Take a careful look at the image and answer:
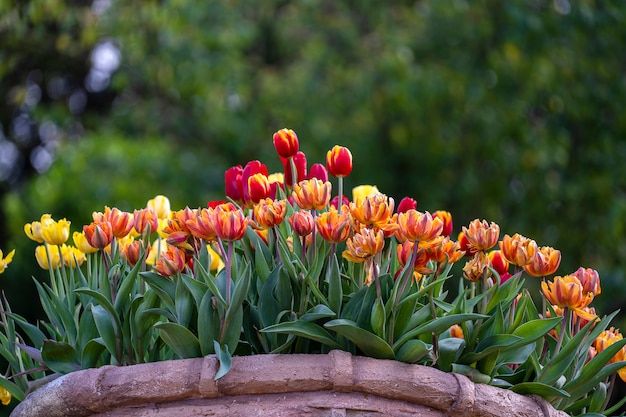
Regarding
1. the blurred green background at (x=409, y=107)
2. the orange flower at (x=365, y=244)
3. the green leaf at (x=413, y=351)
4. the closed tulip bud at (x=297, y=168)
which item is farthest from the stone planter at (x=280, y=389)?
the blurred green background at (x=409, y=107)

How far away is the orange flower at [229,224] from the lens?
1.60 m

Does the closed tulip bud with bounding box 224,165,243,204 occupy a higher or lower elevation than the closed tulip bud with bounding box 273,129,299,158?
lower

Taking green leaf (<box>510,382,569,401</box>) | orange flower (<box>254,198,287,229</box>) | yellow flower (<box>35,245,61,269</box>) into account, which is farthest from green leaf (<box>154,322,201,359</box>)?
green leaf (<box>510,382,569,401</box>)

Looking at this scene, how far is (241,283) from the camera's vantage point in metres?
1.57

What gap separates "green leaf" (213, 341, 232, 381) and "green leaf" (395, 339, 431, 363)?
30 centimetres

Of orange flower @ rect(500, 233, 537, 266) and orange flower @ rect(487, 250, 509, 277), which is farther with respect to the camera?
orange flower @ rect(487, 250, 509, 277)

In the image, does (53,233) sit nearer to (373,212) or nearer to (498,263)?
(373,212)

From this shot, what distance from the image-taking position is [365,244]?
5.17 ft

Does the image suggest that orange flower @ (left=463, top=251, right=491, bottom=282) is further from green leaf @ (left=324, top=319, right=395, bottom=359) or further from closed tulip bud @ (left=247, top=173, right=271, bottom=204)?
closed tulip bud @ (left=247, top=173, right=271, bottom=204)

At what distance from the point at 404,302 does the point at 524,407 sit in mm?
291

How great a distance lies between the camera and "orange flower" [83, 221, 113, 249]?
5.78 ft

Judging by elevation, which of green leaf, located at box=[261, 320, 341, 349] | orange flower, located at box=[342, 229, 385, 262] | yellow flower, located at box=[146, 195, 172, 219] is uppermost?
orange flower, located at box=[342, 229, 385, 262]

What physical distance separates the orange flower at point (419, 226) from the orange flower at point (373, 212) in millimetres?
40

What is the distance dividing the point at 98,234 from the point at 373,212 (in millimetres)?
535
